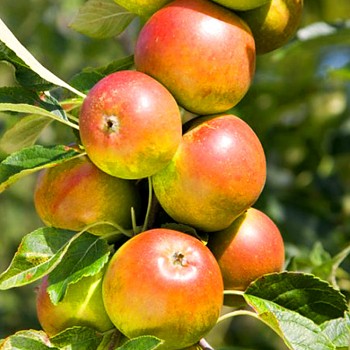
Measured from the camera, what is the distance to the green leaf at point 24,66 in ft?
3.64

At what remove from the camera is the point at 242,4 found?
111cm

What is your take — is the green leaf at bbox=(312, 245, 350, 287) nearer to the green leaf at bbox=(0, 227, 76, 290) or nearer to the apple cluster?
the apple cluster

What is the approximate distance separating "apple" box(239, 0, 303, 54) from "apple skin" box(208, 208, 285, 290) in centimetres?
27

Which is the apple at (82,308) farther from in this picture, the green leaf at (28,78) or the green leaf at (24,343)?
the green leaf at (28,78)

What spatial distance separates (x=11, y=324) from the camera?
2977 mm

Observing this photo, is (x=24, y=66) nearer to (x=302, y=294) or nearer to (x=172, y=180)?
(x=172, y=180)

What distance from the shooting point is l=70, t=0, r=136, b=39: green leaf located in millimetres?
1291

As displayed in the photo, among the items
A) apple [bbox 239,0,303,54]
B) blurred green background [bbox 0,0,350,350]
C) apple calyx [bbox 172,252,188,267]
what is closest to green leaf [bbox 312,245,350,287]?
blurred green background [bbox 0,0,350,350]

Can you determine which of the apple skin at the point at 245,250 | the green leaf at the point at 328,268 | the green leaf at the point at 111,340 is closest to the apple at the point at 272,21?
the apple skin at the point at 245,250

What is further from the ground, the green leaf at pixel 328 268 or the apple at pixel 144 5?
the apple at pixel 144 5

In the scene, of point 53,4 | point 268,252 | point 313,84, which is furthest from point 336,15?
point 268,252

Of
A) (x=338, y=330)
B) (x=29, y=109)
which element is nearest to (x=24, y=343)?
(x=29, y=109)

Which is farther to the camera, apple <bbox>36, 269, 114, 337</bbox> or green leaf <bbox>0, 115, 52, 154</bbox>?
green leaf <bbox>0, 115, 52, 154</bbox>

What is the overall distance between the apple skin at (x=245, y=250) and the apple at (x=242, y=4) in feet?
0.98
